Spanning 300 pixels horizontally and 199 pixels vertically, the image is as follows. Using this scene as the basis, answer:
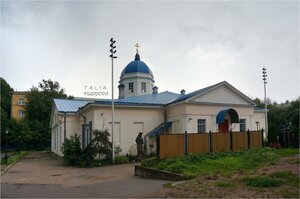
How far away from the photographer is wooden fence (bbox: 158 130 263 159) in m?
16.6

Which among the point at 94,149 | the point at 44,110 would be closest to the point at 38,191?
the point at 94,149

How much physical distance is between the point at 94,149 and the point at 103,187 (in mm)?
9560

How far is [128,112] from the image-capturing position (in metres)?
24.7

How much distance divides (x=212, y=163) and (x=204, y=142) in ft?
11.8

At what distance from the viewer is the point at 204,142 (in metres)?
18.3

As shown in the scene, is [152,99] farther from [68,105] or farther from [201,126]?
[68,105]

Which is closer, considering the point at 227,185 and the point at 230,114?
the point at 227,185

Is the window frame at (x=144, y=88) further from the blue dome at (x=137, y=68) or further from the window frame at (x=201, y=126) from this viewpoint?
the window frame at (x=201, y=126)

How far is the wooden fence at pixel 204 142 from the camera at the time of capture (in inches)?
655

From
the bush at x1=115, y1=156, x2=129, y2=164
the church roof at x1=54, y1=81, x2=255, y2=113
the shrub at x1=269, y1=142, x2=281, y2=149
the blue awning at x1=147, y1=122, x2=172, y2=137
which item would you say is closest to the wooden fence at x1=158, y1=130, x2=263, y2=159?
the shrub at x1=269, y1=142, x2=281, y2=149

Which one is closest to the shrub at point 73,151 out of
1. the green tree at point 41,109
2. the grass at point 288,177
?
the grass at point 288,177

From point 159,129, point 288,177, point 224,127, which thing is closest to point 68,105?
point 159,129

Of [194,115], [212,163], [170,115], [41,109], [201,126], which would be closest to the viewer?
[212,163]

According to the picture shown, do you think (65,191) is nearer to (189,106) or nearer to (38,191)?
(38,191)
